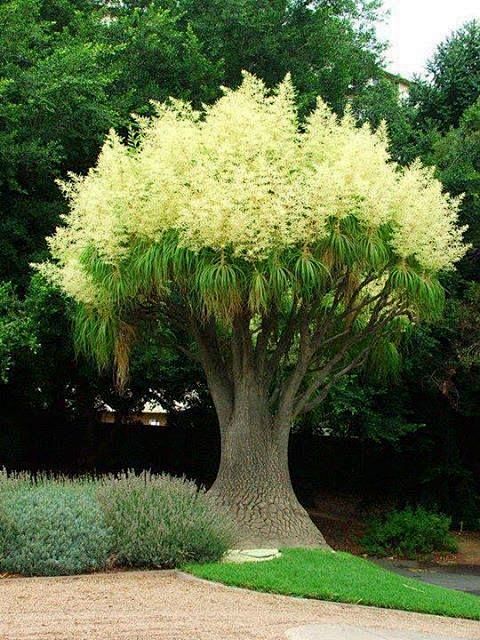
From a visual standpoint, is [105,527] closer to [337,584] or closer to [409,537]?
[337,584]

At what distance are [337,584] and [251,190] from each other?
215 inches

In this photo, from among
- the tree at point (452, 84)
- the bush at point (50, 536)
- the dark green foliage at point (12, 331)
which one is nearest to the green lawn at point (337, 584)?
the bush at point (50, 536)

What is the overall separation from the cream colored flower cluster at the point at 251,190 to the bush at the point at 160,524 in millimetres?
3537

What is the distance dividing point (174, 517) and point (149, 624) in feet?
10.7

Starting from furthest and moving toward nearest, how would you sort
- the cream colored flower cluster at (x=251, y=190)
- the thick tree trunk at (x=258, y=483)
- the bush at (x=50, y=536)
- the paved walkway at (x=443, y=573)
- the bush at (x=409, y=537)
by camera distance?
the bush at (x=409, y=537)
the paved walkway at (x=443, y=573)
the thick tree trunk at (x=258, y=483)
the cream colored flower cluster at (x=251, y=190)
the bush at (x=50, y=536)

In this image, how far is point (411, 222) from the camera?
1306cm

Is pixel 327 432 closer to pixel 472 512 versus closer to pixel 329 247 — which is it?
pixel 472 512

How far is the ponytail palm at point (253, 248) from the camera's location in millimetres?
12680

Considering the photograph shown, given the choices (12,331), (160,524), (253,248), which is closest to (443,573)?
(253,248)

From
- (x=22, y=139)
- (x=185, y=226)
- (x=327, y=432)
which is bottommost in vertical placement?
(x=327, y=432)

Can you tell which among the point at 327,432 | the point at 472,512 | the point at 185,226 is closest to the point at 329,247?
the point at 185,226

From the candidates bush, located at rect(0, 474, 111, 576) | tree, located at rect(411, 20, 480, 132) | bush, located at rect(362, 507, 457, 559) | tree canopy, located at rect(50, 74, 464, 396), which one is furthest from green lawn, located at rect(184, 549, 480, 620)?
tree, located at rect(411, 20, 480, 132)

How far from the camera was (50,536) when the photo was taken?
9938 mm

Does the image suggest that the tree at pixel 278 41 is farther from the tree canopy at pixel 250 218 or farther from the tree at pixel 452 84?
the tree canopy at pixel 250 218
